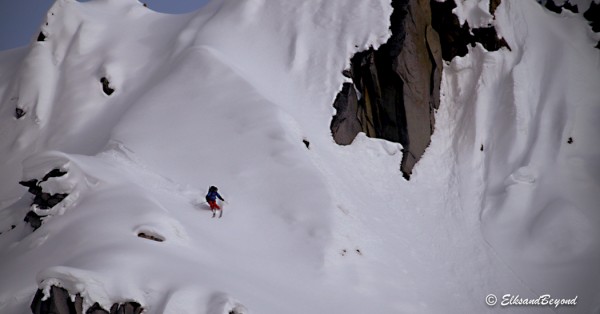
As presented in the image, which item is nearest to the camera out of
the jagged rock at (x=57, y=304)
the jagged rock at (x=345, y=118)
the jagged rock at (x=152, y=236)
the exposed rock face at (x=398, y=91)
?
the jagged rock at (x=57, y=304)

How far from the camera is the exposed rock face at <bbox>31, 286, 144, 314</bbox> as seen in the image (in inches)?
547

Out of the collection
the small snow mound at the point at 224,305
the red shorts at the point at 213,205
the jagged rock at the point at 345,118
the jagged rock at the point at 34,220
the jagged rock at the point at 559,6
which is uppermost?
the small snow mound at the point at 224,305

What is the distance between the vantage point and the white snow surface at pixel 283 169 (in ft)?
56.3

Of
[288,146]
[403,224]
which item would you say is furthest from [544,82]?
[288,146]

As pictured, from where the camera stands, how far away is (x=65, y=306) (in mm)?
14062

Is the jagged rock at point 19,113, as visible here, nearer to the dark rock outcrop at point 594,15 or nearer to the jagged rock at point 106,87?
the jagged rock at point 106,87

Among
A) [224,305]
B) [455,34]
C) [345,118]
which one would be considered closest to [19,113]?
[345,118]

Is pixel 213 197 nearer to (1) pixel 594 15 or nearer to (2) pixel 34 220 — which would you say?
(2) pixel 34 220

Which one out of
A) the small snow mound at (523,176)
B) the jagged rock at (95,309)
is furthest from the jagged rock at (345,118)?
the jagged rock at (95,309)

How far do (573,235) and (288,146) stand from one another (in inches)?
470

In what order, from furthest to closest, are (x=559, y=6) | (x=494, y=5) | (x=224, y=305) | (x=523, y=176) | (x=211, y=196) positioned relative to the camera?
(x=559, y=6)
(x=494, y=5)
(x=523, y=176)
(x=211, y=196)
(x=224, y=305)

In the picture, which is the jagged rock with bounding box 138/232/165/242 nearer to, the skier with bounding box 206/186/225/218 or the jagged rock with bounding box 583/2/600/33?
the skier with bounding box 206/186/225/218

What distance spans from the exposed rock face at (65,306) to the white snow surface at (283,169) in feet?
0.60

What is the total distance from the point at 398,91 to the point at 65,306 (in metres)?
19.9
